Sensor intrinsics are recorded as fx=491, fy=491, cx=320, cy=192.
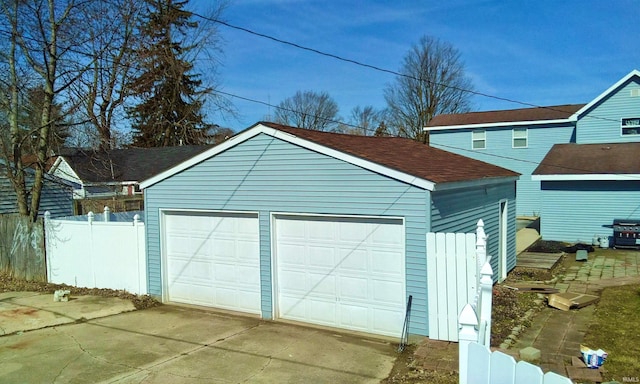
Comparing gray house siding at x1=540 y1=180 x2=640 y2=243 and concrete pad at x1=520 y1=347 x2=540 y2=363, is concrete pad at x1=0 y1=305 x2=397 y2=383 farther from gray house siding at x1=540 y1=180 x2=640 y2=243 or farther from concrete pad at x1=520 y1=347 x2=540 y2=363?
gray house siding at x1=540 y1=180 x2=640 y2=243

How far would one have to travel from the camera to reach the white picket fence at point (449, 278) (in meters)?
7.09

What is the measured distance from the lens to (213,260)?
9.80m

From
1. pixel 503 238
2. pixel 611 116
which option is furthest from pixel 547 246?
pixel 611 116

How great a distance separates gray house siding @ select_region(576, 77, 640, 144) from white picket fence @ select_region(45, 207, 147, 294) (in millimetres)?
18619

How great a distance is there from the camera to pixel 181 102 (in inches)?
1373

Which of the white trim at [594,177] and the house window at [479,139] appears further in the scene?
the house window at [479,139]

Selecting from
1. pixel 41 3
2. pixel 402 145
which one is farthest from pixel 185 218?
pixel 41 3

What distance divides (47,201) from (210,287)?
1187 cm

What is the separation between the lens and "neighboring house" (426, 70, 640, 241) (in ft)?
59.2

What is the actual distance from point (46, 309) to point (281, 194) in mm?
5512

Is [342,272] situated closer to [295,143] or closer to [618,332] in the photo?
[295,143]

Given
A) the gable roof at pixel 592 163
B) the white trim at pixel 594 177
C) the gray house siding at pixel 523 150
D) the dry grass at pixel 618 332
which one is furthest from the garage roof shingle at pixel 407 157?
the gray house siding at pixel 523 150

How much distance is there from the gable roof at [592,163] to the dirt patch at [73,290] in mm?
14215

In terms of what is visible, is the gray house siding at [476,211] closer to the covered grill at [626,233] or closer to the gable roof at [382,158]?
the gable roof at [382,158]
